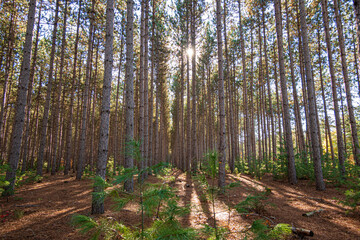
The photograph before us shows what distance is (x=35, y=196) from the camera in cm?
639

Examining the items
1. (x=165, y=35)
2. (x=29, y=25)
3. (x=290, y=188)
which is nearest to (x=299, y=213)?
(x=290, y=188)

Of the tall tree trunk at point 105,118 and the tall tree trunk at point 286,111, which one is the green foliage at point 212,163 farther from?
the tall tree trunk at point 286,111

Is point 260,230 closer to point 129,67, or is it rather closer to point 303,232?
point 303,232

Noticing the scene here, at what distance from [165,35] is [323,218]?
526 inches

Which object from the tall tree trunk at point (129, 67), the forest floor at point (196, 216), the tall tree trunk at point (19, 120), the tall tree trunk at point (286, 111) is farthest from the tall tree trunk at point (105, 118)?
the tall tree trunk at point (286, 111)

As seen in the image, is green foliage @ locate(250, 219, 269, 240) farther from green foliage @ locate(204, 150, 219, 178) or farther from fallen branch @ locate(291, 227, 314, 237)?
fallen branch @ locate(291, 227, 314, 237)

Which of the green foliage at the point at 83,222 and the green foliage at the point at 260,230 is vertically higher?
the green foliage at the point at 83,222

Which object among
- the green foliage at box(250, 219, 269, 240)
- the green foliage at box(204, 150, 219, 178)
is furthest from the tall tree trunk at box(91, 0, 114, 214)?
the green foliage at box(250, 219, 269, 240)

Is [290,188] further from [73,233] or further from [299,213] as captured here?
[73,233]

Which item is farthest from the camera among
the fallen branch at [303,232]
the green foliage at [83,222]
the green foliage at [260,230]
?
the fallen branch at [303,232]

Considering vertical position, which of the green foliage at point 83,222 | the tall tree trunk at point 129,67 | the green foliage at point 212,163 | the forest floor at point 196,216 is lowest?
the forest floor at point 196,216

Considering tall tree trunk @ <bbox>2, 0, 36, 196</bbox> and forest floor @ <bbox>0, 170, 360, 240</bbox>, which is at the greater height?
tall tree trunk @ <bbox>2, 0, 36, 196</bbox>

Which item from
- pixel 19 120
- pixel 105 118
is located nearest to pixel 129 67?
pixel 105 118

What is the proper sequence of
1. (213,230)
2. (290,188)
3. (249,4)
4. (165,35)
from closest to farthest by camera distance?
(213,230) < (290,188) < (249,4) < (165,35)
